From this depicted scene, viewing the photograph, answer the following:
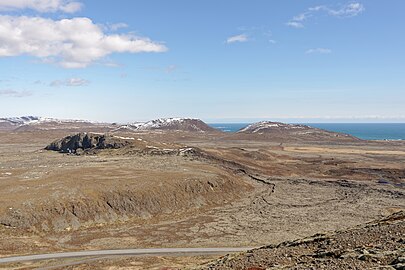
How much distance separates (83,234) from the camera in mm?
57125

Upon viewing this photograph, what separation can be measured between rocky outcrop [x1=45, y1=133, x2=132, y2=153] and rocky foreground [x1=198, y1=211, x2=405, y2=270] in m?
113

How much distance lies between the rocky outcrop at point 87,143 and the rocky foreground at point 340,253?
370 feet

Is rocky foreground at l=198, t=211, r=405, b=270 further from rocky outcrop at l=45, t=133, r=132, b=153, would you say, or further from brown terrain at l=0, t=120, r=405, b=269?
rocky outcrop at l=45, t=133, r=132, b=153

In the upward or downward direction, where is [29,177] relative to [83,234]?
upward

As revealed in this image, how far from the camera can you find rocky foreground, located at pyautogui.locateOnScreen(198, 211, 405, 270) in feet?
77.8

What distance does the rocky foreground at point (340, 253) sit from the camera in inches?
934

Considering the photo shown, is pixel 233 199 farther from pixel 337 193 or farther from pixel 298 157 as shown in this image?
pixel 298 157

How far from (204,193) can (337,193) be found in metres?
32.3

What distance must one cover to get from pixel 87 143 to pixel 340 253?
447 feet

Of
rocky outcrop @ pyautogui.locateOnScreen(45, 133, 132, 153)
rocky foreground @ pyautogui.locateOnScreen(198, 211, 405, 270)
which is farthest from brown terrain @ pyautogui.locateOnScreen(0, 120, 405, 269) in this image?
rocky outcrop @ pyautogui.locateOnScreen(45, 133, 132, 153)

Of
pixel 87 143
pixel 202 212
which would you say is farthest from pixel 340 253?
pixel 87 143

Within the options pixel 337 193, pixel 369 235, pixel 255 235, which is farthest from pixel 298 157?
pixel 369 235

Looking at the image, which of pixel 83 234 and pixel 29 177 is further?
pixel 29 177

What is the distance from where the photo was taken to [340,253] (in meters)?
26.8
